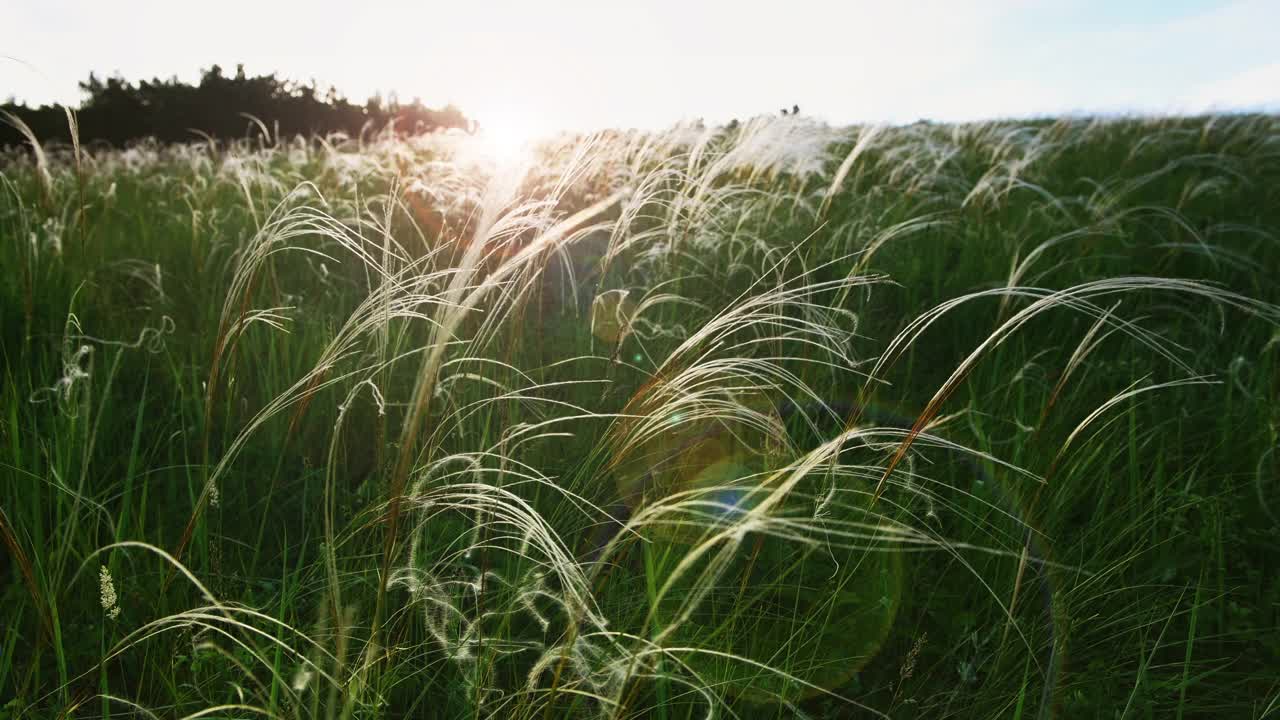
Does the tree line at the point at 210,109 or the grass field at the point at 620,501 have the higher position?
the tree line at the point at 210,109

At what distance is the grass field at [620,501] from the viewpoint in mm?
1062

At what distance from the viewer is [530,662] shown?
1299 mm

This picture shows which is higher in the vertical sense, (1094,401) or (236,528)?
(236,528)

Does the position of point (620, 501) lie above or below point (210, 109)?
below

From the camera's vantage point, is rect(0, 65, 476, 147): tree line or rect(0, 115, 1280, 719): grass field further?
rect(0, 65, 476, 147): tree line

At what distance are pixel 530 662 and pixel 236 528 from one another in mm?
824

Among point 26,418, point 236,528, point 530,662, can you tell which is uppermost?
point 26,418

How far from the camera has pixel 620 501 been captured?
1624 mm

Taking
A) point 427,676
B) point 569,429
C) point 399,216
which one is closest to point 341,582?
point 427,676

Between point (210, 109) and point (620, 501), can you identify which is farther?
point (210, 109)

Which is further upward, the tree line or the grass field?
the tree line

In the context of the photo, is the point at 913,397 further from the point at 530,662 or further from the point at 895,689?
the point at 530,662

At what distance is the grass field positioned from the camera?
106 centimetres

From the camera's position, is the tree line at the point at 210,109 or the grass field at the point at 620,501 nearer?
the grass field at the point at 620,501
